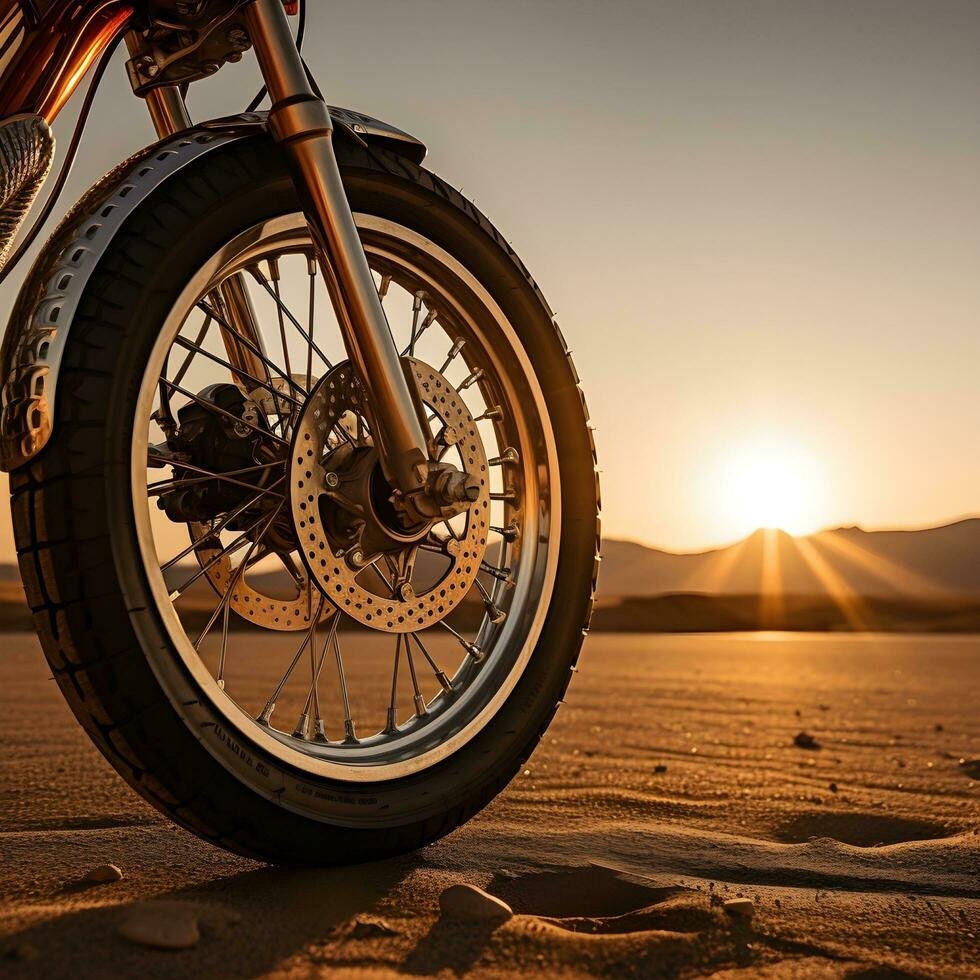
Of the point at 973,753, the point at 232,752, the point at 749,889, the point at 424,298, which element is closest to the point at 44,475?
the point at 232,752

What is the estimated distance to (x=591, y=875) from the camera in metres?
1.60

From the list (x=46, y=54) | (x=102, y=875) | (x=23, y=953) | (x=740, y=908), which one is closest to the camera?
(x=23, y=953)

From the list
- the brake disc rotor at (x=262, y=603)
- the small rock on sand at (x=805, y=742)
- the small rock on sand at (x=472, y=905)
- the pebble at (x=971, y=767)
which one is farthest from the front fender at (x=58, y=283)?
the small rock on sand at (x=805, y=742)

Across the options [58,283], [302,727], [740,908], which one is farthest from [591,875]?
[58,283]

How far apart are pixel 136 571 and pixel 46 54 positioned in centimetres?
96

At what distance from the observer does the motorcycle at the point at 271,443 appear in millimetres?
1431

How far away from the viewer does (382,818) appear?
5.52ft

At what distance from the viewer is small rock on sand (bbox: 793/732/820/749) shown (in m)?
3.24

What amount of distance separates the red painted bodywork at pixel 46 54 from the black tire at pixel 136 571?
0.35 meters

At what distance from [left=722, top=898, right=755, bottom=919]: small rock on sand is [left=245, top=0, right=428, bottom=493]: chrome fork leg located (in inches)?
33.7

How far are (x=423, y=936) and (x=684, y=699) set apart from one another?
139 inches

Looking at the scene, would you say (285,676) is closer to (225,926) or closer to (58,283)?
(225,926)

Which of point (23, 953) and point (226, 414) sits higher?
point (226, 414)

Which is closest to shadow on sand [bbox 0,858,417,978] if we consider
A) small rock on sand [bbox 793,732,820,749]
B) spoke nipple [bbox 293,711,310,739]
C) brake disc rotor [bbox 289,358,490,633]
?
spoke nipple [bbox 293,711,310,739]
